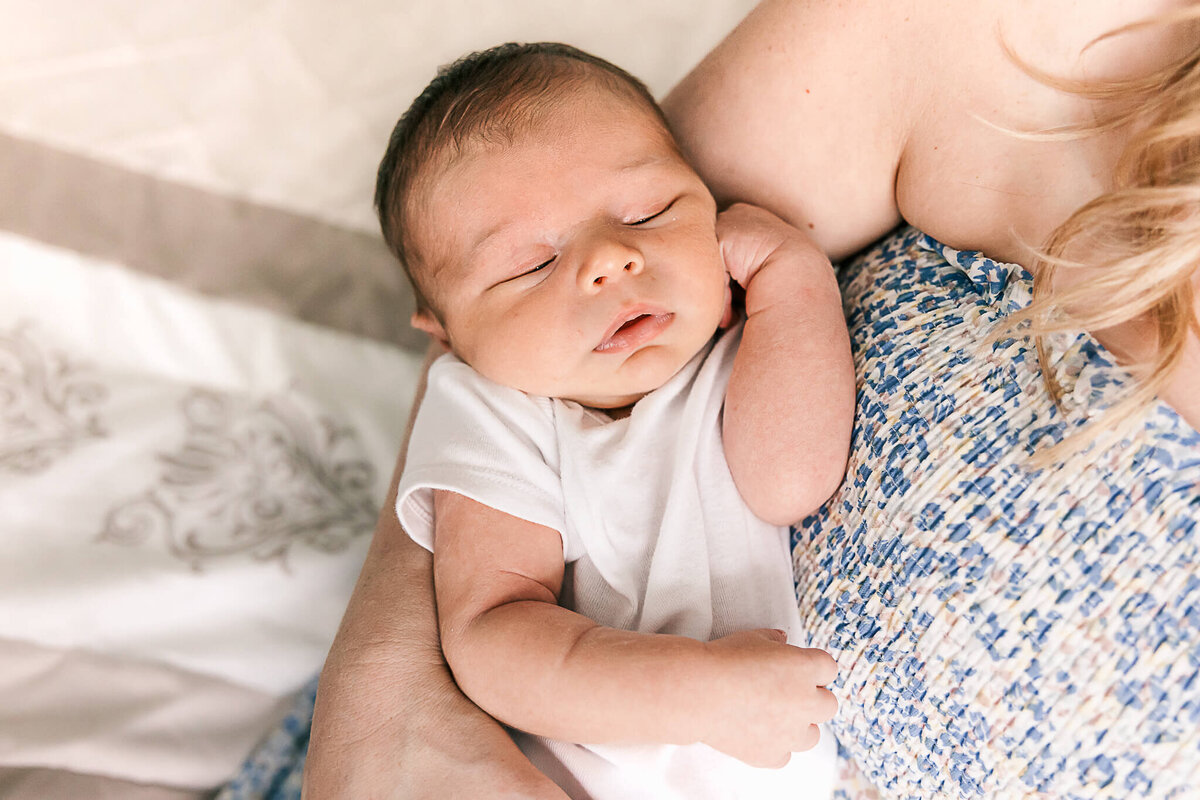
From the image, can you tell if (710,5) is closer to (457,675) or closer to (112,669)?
(457,675)

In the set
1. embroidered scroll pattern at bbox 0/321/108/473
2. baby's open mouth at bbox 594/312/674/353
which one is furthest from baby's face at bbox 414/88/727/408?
embroidered scroll pattern at bbox 0/321/108/473

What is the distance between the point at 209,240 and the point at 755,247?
96 centimetres

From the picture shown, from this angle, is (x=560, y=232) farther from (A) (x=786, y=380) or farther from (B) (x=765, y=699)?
(B) (x=765, y=699)

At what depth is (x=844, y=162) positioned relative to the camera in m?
1.01

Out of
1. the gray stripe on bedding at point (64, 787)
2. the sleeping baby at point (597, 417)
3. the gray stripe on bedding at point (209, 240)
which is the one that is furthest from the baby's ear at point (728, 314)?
the gray stripe on bedding at point (64, 787)

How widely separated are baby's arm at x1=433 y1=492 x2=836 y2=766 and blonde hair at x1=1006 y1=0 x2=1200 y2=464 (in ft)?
1.07

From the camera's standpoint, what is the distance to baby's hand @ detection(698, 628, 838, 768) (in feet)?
2.44

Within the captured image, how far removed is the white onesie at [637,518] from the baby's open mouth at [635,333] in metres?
0.10

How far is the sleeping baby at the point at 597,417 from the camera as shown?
2.77ft

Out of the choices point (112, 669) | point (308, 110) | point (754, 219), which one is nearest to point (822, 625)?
point (754, 219)

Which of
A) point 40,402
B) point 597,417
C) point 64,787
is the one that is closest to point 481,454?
point 597,417

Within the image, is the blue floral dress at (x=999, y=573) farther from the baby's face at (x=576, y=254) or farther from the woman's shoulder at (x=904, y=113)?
the baby's face at (x=576, y=254)

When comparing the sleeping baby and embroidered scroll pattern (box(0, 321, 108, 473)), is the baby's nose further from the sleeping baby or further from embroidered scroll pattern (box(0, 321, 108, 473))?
embroidered scroll pattern (box(0, 321, 108, 473))

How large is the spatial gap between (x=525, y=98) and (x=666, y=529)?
1.80ft
